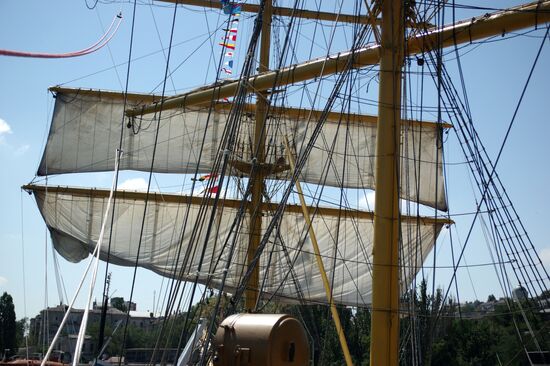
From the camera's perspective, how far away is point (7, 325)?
169 feet

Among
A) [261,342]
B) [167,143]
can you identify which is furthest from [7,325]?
[261,342]

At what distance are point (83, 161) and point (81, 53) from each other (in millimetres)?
21320

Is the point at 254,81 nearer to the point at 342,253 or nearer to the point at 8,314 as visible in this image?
the point at 342,253

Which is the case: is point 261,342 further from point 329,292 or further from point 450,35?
point 450,35

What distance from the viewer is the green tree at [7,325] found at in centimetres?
4812

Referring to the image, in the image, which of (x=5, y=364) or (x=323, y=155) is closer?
(x=5, y=364)

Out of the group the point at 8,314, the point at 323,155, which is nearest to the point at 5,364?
the point at 323,155

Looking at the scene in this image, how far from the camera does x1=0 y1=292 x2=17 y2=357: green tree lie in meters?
48.1

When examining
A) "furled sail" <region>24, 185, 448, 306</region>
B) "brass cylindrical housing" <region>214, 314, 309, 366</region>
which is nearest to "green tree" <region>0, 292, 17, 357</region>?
"furled sail" <region>24, 185, 448, 306</region>

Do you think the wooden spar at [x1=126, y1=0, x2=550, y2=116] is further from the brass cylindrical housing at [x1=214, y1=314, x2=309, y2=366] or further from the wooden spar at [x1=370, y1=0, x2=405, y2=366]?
the brass cylindrical housing at [x1=214, y1=314, x2=309, y2=366]

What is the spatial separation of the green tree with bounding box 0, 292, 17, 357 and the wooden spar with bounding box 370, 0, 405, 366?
42804 millimetres

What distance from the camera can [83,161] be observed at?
2711 centimetres

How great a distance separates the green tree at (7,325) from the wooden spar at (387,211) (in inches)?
1685

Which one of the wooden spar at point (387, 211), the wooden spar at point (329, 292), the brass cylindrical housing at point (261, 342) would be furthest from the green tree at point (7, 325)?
the brass cylindrical housing at point (261, 342)
